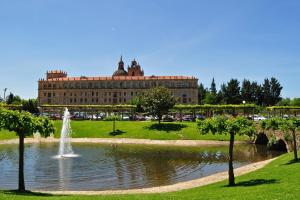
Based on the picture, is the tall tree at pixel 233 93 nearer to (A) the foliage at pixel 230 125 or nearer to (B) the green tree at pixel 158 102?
(B) the green tree at pixel 158 102

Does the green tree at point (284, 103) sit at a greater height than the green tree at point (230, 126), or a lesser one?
greater

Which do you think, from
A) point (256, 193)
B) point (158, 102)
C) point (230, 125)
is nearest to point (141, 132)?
point (158, 102)

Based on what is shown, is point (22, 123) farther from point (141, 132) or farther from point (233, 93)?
point (233, 93)

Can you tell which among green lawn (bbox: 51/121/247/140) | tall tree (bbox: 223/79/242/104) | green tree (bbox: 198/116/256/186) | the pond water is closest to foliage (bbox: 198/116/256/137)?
green tree (bbox: 198/116/256/186)

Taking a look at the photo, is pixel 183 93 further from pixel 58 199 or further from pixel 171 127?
pixel 58 199

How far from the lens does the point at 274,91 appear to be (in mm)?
154125

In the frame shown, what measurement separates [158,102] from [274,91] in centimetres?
7820

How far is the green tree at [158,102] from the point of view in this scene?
91875mm

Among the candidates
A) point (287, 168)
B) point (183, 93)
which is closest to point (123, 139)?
point (287, 168)

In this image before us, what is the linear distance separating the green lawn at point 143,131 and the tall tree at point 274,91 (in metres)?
75.5

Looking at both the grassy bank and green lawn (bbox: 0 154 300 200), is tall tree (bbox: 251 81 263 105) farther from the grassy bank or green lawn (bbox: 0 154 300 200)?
green lawn (bbox: 0 154 300 200)

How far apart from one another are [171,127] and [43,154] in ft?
119

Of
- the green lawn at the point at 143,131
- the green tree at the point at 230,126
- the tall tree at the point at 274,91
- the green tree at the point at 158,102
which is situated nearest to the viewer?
the green tree at the point at 230,126

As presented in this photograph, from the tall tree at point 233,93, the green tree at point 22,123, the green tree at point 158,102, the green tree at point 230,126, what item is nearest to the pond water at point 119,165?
the green tree at point 22,123
